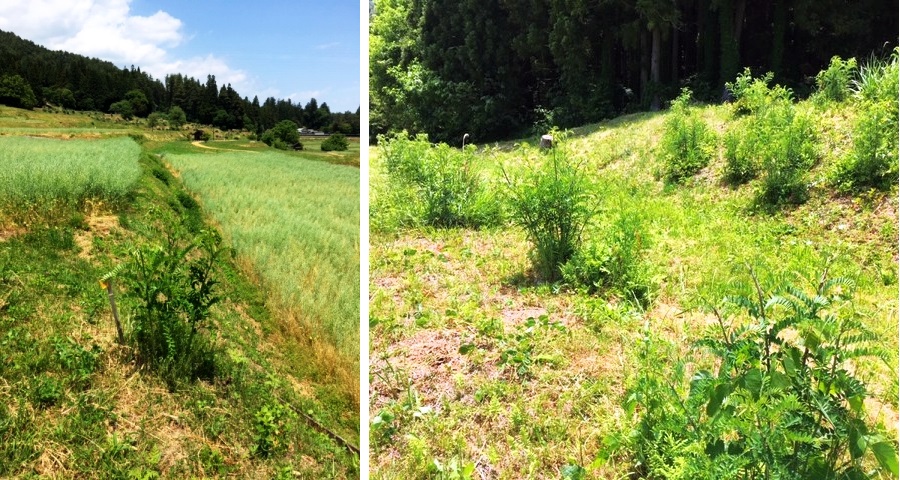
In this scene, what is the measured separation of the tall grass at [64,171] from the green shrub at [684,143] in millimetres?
2539

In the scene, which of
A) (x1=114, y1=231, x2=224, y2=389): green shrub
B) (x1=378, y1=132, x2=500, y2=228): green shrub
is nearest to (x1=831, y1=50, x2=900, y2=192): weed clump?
(x1=378, y1=132, x2=500, y2=228): green shrub

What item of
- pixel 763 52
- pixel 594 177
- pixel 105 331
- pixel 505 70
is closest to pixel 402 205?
pixel 594 177

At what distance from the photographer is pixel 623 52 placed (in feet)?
12.9

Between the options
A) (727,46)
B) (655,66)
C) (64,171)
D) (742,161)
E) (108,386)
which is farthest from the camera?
(655,66)

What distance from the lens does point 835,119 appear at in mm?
2672

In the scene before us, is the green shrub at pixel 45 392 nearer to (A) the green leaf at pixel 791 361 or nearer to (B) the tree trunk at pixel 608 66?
(A) the green leaf at pixel 791 361

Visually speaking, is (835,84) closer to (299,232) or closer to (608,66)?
(608,66)

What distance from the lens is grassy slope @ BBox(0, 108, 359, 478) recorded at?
5.53 feet

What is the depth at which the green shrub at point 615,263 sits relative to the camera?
2.12 m

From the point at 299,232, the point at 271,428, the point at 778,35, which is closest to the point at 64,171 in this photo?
the point at 299,232

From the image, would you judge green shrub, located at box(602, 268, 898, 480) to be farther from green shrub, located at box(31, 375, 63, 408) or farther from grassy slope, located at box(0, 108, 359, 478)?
green shrub, located at box(31, 375, 63, 408)

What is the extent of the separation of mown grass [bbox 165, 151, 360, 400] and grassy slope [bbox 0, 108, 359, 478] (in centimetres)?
14

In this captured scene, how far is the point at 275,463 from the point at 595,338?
1.12 metres

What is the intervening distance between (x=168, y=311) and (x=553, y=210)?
155cm
